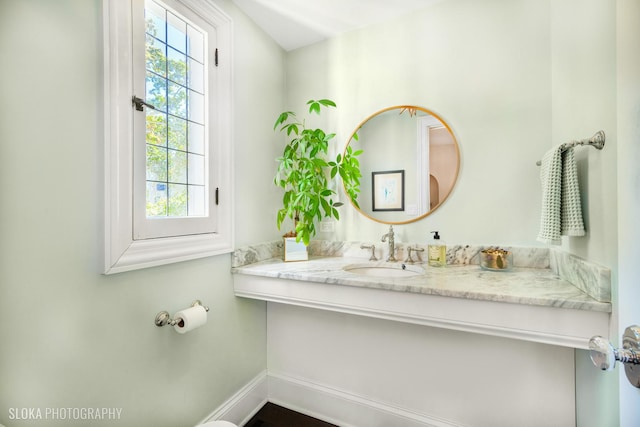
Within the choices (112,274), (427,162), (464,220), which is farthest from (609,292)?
(112,274)

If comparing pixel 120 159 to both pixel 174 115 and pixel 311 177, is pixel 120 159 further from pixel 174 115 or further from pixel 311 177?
pixel 311 177

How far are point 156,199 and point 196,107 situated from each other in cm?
53

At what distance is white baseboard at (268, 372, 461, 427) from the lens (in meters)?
1.51

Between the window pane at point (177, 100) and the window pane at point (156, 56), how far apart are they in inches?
2.6

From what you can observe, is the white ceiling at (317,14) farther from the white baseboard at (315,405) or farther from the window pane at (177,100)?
the white baseboard at (315,405)

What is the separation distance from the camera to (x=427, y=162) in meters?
1.65

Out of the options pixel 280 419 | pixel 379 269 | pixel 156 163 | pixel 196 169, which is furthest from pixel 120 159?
pixel 280 419

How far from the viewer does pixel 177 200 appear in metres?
1.30

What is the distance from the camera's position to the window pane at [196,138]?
1377mm

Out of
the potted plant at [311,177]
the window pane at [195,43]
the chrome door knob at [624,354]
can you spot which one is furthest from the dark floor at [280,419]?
the window pane at [195,43]

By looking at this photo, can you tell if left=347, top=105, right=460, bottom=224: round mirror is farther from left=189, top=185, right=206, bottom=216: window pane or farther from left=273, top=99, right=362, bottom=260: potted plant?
left=189, top=185, right=206, bottom=216: window pane

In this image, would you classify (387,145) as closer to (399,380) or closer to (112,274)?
(399,380)

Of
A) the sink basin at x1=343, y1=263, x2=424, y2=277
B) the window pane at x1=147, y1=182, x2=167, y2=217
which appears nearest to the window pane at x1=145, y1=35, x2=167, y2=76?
the window pane at x1=147, y1=182, x2=167, y2=217

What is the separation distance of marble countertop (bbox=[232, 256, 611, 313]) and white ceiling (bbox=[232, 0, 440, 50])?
1.52 meters
